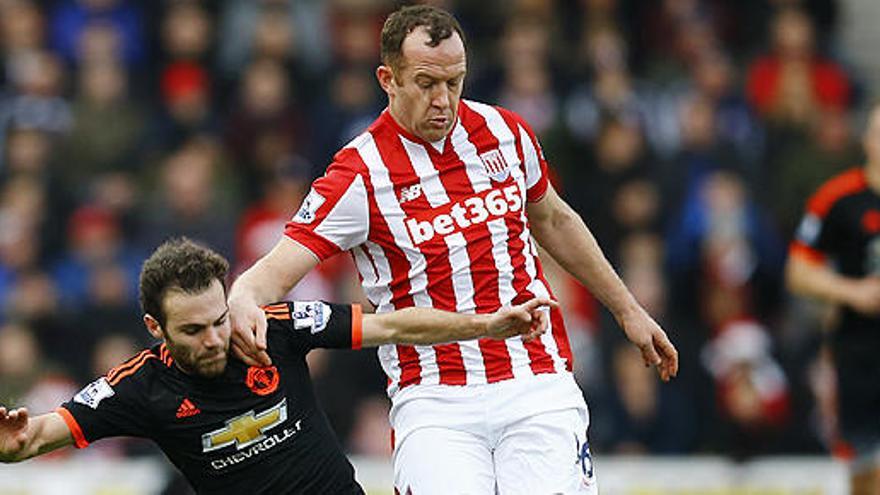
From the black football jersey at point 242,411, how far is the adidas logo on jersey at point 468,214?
41 cm

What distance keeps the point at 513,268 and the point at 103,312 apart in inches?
241

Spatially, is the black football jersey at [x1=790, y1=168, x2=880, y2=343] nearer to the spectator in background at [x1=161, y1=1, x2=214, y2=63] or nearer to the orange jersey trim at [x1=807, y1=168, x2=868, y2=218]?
the orange jersey trim at [x1=807, y1=168, x2=868, y2=218]

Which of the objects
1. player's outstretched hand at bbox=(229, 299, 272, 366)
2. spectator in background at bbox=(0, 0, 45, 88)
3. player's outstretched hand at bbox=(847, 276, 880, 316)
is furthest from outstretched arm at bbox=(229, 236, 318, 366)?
spectator in background at bbox=(0, 0, 45, 88)

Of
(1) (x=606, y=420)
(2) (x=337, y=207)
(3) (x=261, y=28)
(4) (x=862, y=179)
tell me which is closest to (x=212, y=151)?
(3) (x=261, y=28)

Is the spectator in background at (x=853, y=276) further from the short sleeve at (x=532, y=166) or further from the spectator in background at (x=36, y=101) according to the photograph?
the spectator in background at (x=36, y=101)

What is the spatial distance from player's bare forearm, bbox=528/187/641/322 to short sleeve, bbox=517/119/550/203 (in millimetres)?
70

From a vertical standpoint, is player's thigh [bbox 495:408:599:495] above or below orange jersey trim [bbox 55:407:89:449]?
below

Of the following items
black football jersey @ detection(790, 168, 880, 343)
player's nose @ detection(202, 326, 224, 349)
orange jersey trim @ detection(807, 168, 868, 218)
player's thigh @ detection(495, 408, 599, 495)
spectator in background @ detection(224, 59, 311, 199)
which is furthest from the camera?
spectator in background @ detection(224, 59, 311, 199)

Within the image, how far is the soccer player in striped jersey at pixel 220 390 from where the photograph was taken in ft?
20.8

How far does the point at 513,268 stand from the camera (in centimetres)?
684

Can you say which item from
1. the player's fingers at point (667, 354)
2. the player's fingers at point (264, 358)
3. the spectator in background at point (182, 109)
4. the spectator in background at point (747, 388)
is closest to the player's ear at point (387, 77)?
the player's fingers at point (264, 358)

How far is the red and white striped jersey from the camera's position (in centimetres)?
672

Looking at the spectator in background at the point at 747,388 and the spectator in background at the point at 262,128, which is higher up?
the spectator in background at the point at 262,128

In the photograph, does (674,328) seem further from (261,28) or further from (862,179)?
(261,28)
